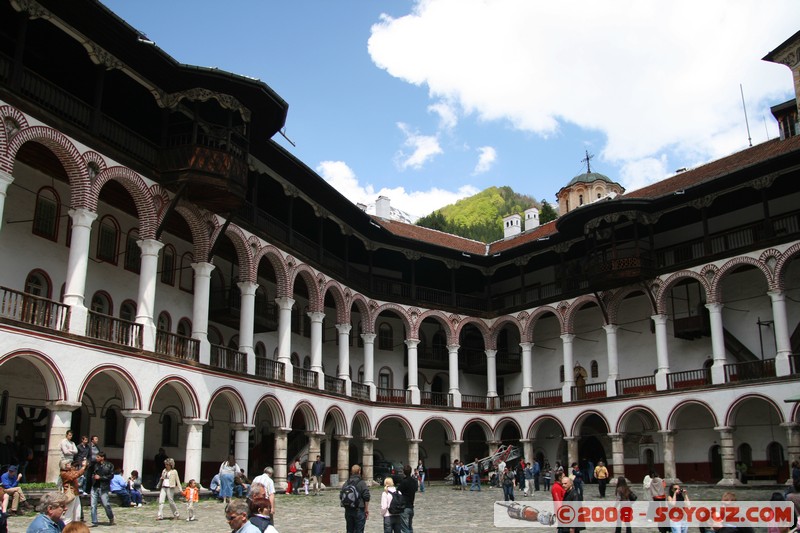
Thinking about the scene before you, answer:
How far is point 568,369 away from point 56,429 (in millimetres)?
22031

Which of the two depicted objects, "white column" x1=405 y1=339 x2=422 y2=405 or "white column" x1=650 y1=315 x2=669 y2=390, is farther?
"white column" x1=405 y1=339 x2=422 y2=405

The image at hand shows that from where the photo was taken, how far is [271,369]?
25.0 metres

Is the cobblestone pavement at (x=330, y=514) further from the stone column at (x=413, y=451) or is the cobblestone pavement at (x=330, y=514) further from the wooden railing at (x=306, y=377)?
the stone column at (x=413, y=451)

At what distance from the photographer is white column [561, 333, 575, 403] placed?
32.1 metres

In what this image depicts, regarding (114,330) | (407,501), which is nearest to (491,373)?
(114,330)

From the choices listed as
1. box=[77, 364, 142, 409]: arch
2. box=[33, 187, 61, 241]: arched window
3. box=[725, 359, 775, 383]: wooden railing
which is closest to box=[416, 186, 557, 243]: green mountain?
box=[725, 359, 775, 383]: wooden railing

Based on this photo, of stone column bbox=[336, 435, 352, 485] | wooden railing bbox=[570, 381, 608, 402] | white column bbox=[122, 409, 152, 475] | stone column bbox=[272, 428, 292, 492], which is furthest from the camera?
wooden railing bbox=[570, 381, 608, 402]

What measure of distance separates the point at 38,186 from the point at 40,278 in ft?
7.56

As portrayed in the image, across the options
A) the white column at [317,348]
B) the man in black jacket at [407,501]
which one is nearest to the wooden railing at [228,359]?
the white column at [317,348]

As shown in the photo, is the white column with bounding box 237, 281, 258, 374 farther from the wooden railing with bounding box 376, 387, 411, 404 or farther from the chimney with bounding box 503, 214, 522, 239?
the chimney with bounding box 503, 214, 522, 239

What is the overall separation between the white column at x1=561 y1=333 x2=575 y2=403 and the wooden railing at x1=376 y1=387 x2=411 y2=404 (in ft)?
22.1

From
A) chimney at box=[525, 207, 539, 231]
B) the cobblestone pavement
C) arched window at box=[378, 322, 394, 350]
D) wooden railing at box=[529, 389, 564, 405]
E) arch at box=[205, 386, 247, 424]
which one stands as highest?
chimney at box=[525, 207, 539, 231]

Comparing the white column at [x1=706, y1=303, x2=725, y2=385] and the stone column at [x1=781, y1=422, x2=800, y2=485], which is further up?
the white column at [x1=706, y1=303, x2=725, y2=385]

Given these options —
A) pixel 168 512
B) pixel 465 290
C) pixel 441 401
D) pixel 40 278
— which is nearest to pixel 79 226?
pixel 40 278
